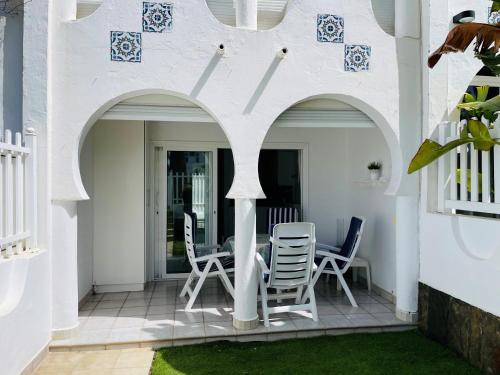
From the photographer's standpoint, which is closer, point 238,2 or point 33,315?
point 33,315

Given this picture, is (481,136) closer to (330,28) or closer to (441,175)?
(441,175)

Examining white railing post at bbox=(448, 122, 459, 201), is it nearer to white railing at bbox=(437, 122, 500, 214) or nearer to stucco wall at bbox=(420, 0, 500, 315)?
white railing at bbox=(437, 122, 500, 214)

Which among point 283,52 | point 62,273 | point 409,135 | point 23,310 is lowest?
point 23,310

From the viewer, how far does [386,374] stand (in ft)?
15.6

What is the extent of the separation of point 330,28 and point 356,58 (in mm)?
605

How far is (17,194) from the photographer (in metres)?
4.79

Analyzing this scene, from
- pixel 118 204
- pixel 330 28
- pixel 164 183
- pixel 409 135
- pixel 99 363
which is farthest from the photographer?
pixel 164 183

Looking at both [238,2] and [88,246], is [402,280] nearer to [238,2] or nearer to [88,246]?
[238,2]

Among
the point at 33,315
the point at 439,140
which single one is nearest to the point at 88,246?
the point at 33,315

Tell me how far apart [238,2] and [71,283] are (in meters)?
4.71

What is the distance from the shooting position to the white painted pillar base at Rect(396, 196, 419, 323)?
627 cm

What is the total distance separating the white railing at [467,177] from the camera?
481 cm

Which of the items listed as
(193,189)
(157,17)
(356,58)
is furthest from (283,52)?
(193,189)

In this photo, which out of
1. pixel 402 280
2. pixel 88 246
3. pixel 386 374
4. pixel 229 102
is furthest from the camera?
pixel 88 246
